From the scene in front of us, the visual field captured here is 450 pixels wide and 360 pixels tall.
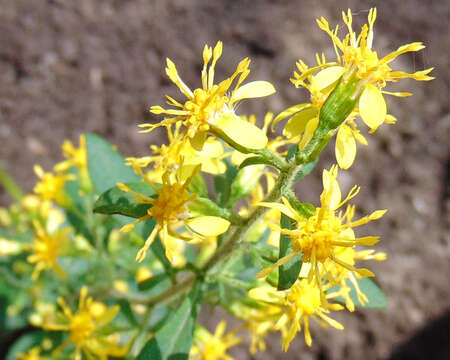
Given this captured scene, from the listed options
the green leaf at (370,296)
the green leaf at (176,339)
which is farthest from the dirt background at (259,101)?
the green leaf at (176,339)

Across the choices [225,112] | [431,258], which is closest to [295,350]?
[431,258]

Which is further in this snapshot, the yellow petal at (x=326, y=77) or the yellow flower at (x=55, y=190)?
the yellow flower at (x=55, y=190)

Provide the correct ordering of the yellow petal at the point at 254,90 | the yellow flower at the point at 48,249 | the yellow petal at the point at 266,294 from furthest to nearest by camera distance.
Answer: the yellow flower at the point at 48,249 → the yellow petal at the point at 266,294 → the yellow petal at the point at 254,90

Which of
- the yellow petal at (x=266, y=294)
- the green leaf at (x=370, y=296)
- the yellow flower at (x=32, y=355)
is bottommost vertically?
the yellow flower at (x=32, y=355)

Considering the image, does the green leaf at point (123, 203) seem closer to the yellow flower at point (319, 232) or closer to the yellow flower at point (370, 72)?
the yellow flower at point (319, 232)

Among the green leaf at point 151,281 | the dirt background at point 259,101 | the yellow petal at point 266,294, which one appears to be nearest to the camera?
the yellow petal at point 266,294

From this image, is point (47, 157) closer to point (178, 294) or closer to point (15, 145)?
point (15, 145)
